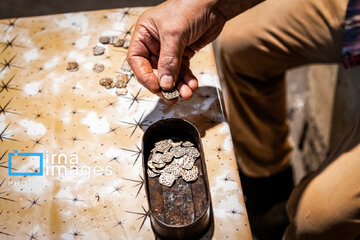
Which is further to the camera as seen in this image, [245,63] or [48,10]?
[48,10]

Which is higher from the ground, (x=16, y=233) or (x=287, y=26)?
(x=287, y=26)

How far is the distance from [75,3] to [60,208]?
1.25m

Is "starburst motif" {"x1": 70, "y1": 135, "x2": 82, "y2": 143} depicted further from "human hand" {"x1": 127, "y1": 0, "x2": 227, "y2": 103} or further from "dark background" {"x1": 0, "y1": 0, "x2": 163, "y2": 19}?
"dark background" {"x1": 0, "y1": 0, "x2": 163, "y2": 19}

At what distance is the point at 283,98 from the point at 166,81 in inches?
28.9

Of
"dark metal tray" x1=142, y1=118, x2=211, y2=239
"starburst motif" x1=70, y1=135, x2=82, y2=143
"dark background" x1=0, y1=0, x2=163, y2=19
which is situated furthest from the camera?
"dark background" x1=0, y1=0, x2=163, y2=19

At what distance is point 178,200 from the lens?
3.27ft

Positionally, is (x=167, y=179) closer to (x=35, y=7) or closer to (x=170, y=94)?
(x=170, y=94)

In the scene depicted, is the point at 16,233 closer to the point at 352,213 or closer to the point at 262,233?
the point at 352,213

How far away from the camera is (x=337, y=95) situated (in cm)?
178

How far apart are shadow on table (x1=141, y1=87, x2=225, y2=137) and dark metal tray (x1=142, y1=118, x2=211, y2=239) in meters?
0.10

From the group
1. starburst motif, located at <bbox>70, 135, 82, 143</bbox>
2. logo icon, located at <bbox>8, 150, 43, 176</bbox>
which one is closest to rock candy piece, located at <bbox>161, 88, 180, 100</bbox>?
starburst motif, located at <bbox>70, 135, 82, 143</bbox>

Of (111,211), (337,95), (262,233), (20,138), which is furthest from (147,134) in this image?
(337,95)

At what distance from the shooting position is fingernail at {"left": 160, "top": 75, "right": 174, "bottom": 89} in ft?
3.58

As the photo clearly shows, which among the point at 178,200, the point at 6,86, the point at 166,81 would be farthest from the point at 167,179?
the point at 6,86
